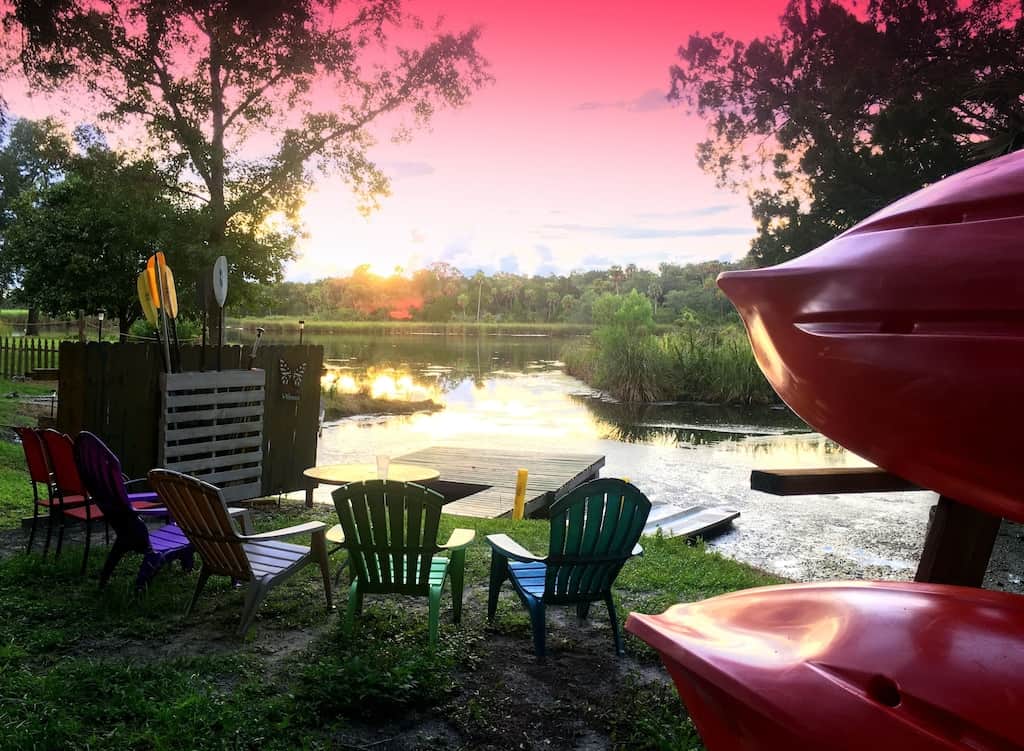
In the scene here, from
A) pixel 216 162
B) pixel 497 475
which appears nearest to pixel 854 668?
pixel 497 475

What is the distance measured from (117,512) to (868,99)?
14.8 m

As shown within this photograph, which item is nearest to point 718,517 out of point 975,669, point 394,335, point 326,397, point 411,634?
point 411,634

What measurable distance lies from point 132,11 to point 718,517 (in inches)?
699

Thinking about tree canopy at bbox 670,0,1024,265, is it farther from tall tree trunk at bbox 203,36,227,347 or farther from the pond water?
tall tree trunk at bbox 203,36,227,347

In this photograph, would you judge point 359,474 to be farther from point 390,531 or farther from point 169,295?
point 390,531

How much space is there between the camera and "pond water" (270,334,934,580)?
8.30 meters

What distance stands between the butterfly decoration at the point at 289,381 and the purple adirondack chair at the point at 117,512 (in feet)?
11.1

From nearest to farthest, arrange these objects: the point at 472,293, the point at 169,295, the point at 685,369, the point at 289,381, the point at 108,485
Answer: the point at 108,485, the point at 169,295, the point at 289,381, the point at 685,369, the point at 472,293

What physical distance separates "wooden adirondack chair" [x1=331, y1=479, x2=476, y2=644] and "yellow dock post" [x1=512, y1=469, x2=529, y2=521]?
4019mm

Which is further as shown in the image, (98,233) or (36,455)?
(98,233)

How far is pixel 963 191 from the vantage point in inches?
29.9

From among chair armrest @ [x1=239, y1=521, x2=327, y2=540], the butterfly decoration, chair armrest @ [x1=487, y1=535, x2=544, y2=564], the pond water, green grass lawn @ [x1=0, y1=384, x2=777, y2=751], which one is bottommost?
the pond water

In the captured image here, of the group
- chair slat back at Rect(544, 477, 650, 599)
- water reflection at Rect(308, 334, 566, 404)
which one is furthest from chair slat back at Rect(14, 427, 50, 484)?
water reflection at Rect(308, 334, 566, 404)

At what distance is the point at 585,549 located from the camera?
427 centimetres
